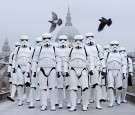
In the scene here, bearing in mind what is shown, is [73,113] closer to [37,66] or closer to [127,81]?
[37,66]

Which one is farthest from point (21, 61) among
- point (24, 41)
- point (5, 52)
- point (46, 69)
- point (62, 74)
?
point (5, 52)

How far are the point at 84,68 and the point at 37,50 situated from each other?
59.9 inches

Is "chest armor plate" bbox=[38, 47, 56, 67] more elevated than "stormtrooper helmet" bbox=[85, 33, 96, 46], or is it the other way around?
"stormtrooper helmet" bbox=[85, 33, 96, 46]

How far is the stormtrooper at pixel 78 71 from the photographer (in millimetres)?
11391

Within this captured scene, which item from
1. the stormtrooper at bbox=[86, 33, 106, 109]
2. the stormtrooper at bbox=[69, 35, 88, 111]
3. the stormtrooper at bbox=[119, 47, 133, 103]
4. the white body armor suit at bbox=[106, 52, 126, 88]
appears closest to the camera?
the stormtrooper at bbox=[69, 35, 88, 111]

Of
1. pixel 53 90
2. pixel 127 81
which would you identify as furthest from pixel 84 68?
pixel 127 81

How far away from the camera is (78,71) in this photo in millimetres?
11445

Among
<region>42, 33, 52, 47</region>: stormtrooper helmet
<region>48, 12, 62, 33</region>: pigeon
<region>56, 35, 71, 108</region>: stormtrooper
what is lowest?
<region>56, 35, 71, 108</region>: stormtrooper

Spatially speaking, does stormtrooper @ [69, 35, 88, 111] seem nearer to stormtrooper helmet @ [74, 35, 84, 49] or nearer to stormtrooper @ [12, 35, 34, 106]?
stormtrooper helmet @ [74, 35, 84, 49]

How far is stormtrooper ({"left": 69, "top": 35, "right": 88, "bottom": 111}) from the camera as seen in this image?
11.4 metres

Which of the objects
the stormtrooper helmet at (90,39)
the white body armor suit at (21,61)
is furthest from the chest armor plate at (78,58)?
the white body armor suit at (21,61)

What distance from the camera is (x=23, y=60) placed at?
523 inches

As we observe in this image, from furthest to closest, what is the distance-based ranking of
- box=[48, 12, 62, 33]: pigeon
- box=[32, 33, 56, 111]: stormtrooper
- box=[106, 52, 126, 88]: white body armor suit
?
box=[48, 12, 62, 33]: pigeon → box=[106, 52, 126, 88]: white body armor suit → box=[32, 33, 56, 111]: stormtrooper

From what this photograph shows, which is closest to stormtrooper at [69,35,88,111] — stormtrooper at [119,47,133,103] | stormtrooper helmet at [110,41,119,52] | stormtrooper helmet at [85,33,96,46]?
stormtrooper helmet at [85,33,96,46]
